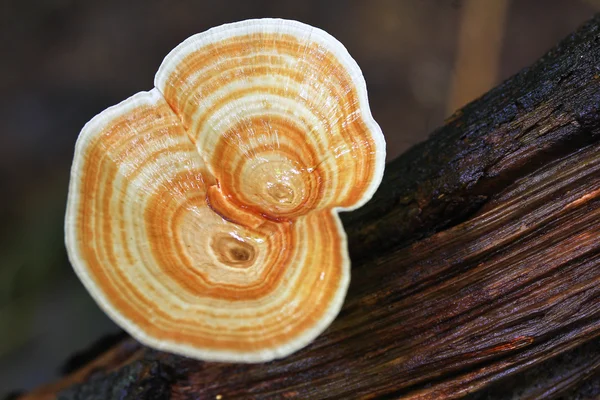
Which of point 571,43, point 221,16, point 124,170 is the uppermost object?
point 221,16

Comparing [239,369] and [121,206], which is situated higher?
[121,206]

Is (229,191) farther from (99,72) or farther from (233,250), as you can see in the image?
(99,72)

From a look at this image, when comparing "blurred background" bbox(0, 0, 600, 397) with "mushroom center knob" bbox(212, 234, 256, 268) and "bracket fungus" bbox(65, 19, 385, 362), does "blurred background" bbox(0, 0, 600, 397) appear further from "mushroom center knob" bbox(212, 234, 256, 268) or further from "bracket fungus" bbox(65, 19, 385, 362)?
"mushroom center knob" bbox(212, 234, 256, 268)

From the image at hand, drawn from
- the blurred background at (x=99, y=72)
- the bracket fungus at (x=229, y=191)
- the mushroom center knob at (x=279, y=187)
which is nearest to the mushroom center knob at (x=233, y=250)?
the bracket fungus at (x=229, y=191)

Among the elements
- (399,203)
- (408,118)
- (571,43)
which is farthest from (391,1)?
(399,203)

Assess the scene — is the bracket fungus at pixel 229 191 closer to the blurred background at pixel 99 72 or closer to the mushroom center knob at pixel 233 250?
the mushroom center knob at pixel 233 250

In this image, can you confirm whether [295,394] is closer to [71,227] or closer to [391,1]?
[71,227]

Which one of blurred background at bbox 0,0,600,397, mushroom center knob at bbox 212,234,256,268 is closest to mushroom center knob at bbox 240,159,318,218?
mushroom center knob at bbox 212,234,256,268
